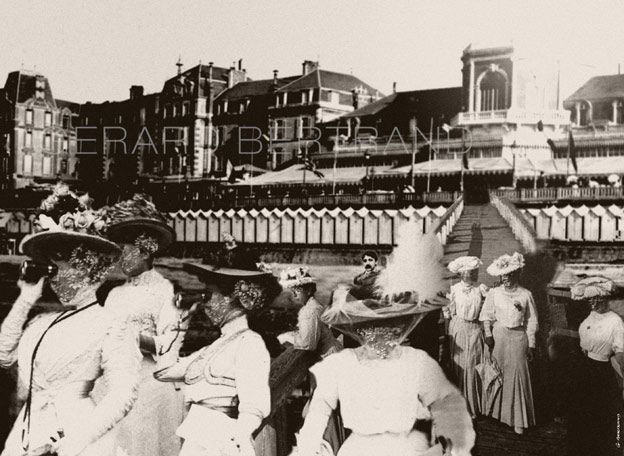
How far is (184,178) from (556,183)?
2139mm

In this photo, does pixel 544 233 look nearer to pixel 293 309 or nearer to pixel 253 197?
pixel 293 309

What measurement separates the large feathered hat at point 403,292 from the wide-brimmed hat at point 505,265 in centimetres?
26

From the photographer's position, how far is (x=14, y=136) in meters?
4.72

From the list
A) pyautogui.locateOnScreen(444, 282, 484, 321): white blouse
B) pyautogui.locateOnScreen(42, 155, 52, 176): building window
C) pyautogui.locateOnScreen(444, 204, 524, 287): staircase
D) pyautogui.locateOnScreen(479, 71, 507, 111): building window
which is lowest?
pyautogui.locateOnScreen(444, 282, 484, 321): white blouse

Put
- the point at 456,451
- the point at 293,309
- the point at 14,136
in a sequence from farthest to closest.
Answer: the point at 14,136 < the point at 293,309 < the point at 456,451

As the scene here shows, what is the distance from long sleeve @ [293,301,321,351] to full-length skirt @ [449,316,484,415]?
67cm

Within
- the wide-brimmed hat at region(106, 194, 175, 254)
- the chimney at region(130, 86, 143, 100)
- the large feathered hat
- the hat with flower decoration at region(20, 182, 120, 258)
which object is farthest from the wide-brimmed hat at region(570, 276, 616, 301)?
the chimney at region(130, 86, 143, 100)

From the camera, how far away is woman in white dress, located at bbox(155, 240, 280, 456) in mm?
2779

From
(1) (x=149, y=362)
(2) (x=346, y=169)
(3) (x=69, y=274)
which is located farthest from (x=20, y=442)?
(2) (x=346, y=169)

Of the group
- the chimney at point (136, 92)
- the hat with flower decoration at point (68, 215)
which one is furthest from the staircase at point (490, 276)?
the chimney at point (136, 92)

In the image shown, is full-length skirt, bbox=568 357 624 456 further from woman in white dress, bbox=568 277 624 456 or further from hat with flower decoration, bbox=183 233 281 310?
hat with flower decoration, bbox=183 233 281 310

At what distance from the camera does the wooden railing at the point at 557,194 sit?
12.2 ft

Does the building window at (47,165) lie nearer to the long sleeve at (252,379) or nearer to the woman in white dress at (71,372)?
the woman in white dress at (71,372)

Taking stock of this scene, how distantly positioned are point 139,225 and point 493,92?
6.61 ft
